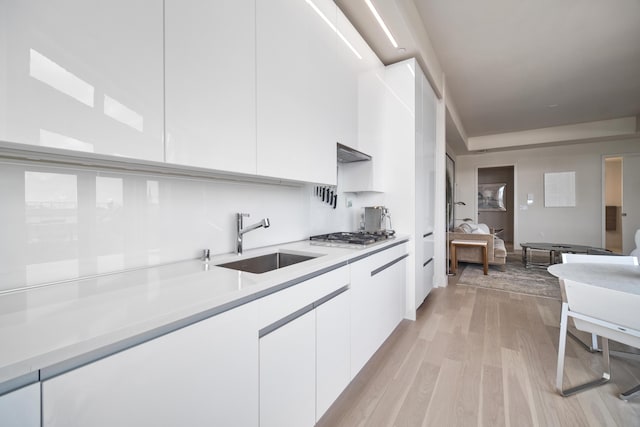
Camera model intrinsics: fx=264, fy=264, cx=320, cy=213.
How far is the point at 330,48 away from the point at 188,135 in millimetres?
1382

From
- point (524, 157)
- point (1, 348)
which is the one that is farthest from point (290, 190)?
point (524, 157)

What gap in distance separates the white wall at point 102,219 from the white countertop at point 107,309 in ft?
0.31

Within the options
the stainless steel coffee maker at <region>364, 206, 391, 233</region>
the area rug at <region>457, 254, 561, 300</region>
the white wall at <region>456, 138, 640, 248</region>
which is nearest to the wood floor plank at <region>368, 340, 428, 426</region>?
the stainless steel coffee maker at <region>364, 206, 391, 233</region>

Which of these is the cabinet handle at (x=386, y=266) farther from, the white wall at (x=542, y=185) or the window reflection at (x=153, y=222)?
the white wall at (x=542, y=185)

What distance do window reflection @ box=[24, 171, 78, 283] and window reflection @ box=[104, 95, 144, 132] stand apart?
0.37 metres

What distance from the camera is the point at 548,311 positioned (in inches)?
113

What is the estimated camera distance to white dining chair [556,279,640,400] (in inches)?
51.3

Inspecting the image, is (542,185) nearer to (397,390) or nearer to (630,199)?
(630,199)

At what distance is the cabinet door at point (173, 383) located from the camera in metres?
0.56

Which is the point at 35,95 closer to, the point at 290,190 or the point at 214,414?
the point at 214,414

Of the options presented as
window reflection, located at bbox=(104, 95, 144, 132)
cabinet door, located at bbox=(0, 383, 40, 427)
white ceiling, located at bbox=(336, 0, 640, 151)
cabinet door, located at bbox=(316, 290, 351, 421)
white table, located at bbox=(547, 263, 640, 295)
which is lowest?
cabinet door, located at bbox=(316, 290, 351, 421)

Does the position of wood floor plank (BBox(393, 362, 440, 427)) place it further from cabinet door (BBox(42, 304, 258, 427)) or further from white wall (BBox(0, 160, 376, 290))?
white wall (BBox(0, 160, 376, 290))

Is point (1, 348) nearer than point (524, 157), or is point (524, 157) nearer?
point (1, 348)

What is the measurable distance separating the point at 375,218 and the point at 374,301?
3.10 feet
